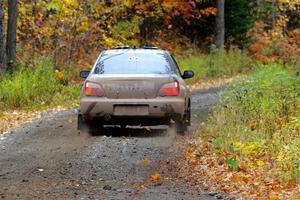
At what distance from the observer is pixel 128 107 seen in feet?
38.9

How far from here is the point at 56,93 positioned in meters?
19.4

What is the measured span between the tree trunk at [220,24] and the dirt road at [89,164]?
18.5 meters

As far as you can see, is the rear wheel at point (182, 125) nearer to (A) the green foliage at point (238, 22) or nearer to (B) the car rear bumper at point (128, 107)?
(B) the car rear bumper at point (128, 107)

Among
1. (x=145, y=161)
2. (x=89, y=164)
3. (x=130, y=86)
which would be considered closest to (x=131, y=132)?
(x=130, y=86)

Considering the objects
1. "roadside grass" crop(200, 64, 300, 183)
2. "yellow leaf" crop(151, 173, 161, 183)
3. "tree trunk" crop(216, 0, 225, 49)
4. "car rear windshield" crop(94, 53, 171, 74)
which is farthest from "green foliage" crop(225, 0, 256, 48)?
"yellow leaf" crop(151, 173, 161, 183)

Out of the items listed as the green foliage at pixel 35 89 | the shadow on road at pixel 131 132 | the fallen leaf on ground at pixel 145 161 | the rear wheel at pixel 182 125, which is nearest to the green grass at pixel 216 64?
the green foliage at pixel 35 89

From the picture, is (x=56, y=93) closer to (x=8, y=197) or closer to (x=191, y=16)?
(x=8, y=197)

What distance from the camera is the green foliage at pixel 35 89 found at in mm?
17188

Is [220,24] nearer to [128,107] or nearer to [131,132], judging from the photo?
[131,132]

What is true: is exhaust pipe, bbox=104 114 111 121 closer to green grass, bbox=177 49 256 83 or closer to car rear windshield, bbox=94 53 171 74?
car rear windshield, bbox=94 53 171 74

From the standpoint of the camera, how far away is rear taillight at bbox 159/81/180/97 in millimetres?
12008

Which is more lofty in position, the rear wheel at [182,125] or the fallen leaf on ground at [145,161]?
the rear wheel at [182,125]

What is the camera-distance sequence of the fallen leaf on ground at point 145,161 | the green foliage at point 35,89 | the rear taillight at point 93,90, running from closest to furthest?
the fallen leaf on ground at point 145,161 → the rear taillight at point 93,90 → the green foliage at point 35,89

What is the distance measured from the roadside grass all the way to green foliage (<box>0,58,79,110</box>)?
18.8ft
